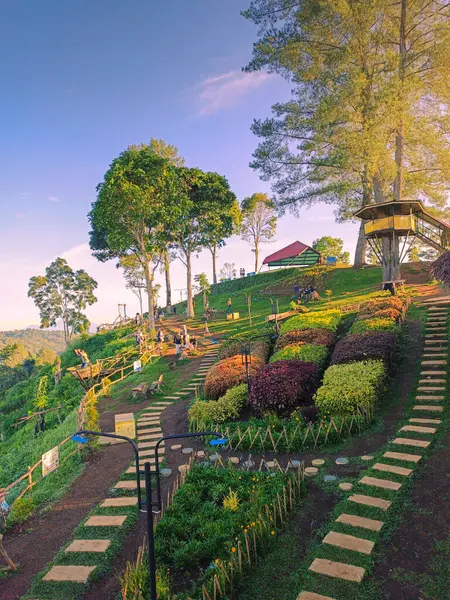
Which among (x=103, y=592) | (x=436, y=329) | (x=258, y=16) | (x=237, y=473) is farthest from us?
(x=258, y=16)

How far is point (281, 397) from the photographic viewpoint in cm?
1299

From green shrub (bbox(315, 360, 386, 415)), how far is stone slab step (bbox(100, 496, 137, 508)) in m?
6.46

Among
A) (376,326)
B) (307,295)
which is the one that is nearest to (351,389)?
(376,326)

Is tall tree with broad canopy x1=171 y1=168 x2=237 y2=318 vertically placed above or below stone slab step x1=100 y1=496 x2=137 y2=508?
above

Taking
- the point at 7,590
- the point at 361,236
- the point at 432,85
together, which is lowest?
the point at 7,590

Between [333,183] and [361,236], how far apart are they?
7.06m

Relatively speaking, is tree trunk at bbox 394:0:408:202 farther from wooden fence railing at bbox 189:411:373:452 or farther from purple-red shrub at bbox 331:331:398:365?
wooden fence railing at bbox 189:411:373:452

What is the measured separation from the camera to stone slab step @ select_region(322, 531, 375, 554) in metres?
6.64

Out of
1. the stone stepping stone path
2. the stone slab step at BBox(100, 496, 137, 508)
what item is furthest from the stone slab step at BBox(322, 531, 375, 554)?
the stone slab step at BBox(100, 496, 137, 508)

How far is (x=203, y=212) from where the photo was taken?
36250 millimetres

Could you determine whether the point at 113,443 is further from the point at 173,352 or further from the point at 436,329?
the point at 436,329

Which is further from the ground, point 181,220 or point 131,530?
point 181,220

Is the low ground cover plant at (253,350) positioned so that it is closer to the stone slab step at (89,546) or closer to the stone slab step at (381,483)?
the stone slab step at (381,483)

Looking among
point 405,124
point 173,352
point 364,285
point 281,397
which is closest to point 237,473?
point 281,397
